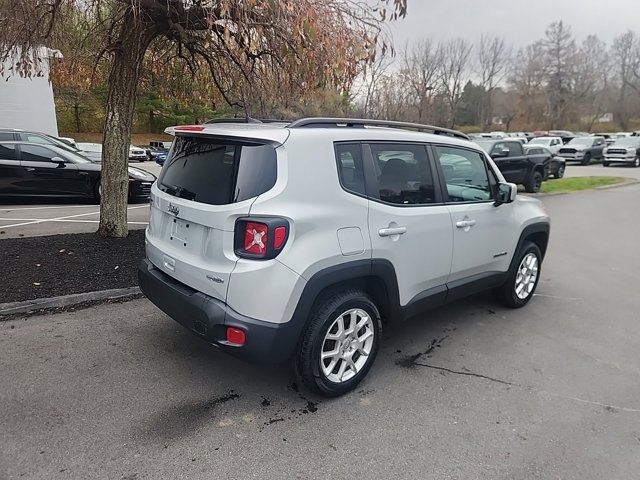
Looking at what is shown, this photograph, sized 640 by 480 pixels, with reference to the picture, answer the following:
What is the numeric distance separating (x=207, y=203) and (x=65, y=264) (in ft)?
10.9

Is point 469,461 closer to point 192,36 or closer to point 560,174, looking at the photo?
point 192,36

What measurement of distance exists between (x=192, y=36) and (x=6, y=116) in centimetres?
1833

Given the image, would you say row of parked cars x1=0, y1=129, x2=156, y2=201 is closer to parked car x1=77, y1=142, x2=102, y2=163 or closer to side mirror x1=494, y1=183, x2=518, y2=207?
parked car x1=77, y1=142, x2=102, y2=163

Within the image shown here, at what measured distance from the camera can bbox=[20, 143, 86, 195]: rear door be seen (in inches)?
385

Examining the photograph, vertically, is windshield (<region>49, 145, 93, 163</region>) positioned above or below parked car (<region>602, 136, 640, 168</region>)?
below

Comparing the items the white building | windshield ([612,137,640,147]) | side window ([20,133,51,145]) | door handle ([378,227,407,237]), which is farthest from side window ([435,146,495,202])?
windshield ([612,137,640,147])

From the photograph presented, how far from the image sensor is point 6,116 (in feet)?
63.4

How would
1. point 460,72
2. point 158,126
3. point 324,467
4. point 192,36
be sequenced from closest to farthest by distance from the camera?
point 324,467, point 192,36, point 158,126, point 460,72

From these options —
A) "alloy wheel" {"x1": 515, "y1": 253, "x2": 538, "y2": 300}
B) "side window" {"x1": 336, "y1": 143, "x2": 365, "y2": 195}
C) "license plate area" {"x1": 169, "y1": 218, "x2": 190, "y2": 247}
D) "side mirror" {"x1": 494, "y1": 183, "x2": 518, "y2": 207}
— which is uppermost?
"side window" {"x1": 336, "y1": 143, "x2": 365, "y2": 195}

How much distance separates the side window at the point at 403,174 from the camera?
3.23 metres

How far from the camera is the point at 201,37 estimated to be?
224 inches

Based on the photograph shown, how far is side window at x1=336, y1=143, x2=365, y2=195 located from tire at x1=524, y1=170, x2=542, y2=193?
12.6m

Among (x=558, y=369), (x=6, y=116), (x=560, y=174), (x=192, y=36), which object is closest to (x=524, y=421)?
(x=558, y=369)

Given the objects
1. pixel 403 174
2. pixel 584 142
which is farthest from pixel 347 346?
pixel 584 142
